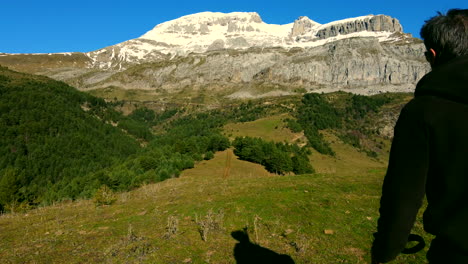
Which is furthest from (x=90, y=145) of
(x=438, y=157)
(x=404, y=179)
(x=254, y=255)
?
(x=438, y=157)

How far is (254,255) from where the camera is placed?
11.1 m

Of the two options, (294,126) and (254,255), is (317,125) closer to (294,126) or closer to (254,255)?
(294,126)

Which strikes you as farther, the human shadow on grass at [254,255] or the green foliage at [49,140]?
the green foliage at [49,140]

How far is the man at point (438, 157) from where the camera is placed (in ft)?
8.50

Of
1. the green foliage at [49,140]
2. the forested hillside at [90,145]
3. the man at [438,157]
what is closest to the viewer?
the man at [438,157]

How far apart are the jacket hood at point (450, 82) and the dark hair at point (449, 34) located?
0.85 feet

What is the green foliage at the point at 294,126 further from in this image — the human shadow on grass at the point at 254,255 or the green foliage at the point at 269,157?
the human shadow on grass at the point at 254,255

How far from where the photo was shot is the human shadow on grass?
1060 centimetres

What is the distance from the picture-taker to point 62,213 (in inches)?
826

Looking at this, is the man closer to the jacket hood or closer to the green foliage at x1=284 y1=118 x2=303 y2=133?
the jacket hood

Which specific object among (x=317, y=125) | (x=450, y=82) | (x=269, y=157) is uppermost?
(x=450, y=82)

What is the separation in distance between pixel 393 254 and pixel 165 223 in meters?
13.9

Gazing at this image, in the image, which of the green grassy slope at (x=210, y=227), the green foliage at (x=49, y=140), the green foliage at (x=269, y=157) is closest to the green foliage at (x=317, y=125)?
the green foliage at (x=269, y=157)

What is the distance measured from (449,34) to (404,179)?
1.49 m
